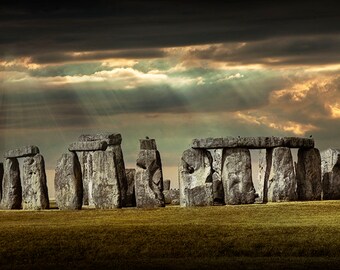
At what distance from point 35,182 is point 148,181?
5.09 metres

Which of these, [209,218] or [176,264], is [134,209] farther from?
[176,264]

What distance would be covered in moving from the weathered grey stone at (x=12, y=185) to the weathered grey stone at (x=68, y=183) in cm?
399

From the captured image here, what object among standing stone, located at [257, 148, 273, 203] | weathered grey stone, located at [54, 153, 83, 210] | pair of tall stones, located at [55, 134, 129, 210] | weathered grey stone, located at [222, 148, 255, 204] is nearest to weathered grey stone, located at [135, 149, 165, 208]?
pair of tall stones, located at [55, 134, 129, 210]

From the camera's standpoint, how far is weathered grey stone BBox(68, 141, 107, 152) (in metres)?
44.8

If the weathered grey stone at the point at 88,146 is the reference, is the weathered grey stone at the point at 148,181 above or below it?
below

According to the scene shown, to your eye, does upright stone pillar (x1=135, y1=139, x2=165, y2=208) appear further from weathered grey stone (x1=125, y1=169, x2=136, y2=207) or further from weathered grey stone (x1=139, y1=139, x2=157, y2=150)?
weathered grey stone (x1=125, y1=169, x2=136, y2=207)

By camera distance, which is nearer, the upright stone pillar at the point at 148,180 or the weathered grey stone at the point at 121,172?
the upright stone pillar at the point at 148,180

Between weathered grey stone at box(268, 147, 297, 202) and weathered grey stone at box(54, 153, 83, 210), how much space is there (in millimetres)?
8090

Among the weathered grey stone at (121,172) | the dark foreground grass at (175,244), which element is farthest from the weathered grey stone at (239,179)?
the dark foreground grass at (175,244)

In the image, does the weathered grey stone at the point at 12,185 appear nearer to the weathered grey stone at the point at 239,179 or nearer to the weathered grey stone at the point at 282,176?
the weathered grey stone at the point at 239,179

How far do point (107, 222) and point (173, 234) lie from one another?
5.79 m

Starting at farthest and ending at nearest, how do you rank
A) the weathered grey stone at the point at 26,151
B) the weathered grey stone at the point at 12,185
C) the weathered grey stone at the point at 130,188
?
the weathered grey stone at the point at 12,185
the weathered grey stone at the point at 26,151
the weathered grey stone at the point at 130,188

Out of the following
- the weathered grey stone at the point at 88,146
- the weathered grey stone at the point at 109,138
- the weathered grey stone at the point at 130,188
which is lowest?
the weathered grey stone at the point at 130,188

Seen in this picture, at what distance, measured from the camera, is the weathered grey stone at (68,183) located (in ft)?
144
